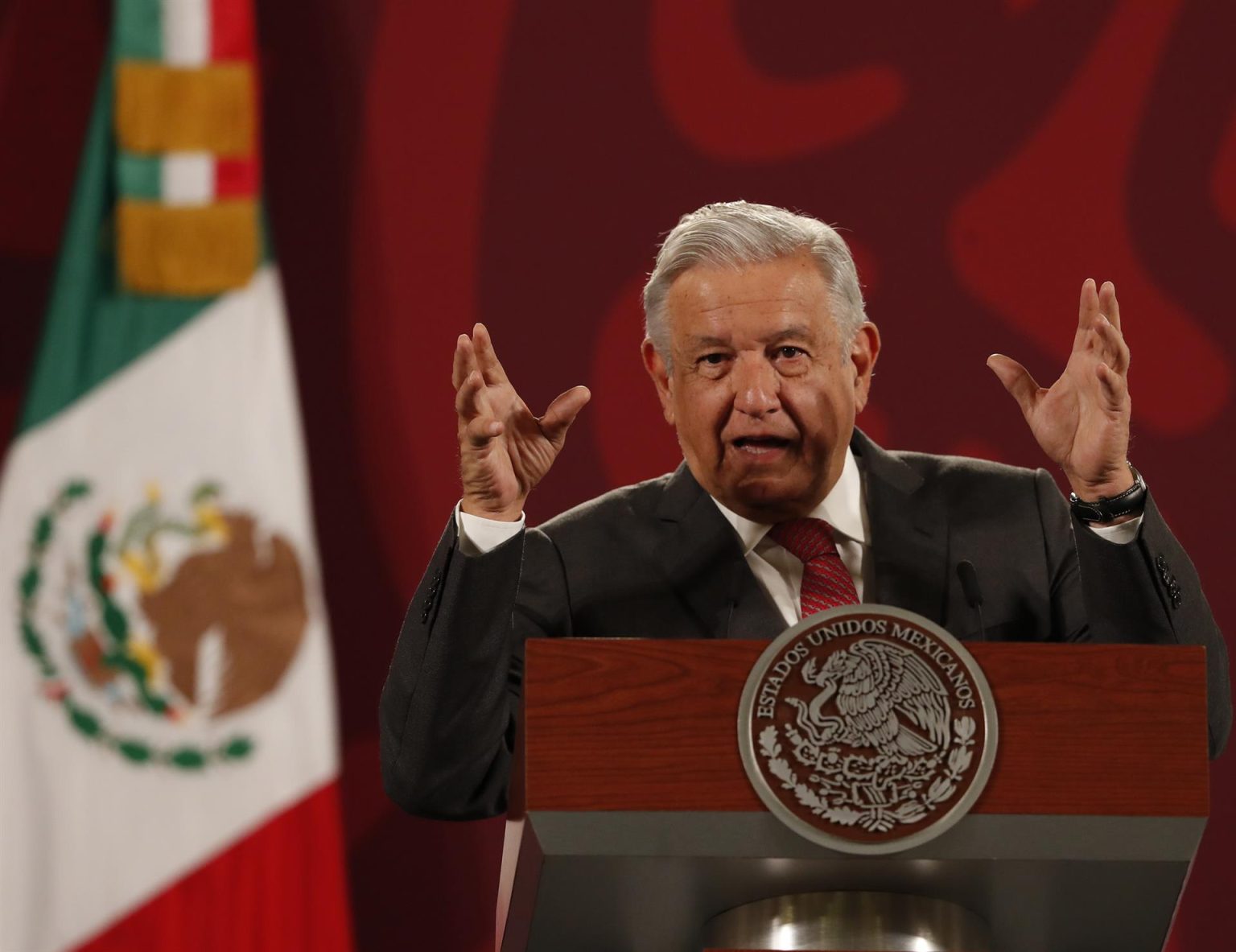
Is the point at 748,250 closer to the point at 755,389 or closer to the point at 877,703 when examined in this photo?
the point at 755,389

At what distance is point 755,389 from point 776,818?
88 centimetres

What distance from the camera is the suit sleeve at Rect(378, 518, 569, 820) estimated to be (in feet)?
6.13

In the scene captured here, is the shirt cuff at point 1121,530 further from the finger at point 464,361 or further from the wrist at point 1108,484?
the finger at point 464,361

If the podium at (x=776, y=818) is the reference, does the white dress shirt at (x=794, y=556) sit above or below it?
above

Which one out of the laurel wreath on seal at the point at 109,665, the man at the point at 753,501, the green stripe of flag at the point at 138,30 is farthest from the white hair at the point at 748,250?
the green stripe of flag at the point at 138,30

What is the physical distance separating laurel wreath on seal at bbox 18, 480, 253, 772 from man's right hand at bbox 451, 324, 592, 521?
150 centimetres

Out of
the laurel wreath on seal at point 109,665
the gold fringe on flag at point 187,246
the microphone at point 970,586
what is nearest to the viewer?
the microphone at point 970,586

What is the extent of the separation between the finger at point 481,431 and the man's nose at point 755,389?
0.40m

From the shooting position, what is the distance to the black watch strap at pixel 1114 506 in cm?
185

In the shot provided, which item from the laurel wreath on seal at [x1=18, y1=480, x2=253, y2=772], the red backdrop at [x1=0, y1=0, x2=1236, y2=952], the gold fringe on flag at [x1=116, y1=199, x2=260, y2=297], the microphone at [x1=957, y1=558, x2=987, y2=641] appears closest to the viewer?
the microphone at [x1=957, y1=558, x2=987, y2=641]

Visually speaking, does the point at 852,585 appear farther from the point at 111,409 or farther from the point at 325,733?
the point at 111,409

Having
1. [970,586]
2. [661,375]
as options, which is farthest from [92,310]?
[970,586]

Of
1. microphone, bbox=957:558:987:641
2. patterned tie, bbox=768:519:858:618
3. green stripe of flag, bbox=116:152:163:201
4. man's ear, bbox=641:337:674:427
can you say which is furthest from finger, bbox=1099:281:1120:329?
green stripe of flag, bbox=116:152:163:201

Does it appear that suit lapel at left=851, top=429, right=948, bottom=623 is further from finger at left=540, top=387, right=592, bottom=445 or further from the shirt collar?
finger at left=540, top=387, right=592, bottom=445
